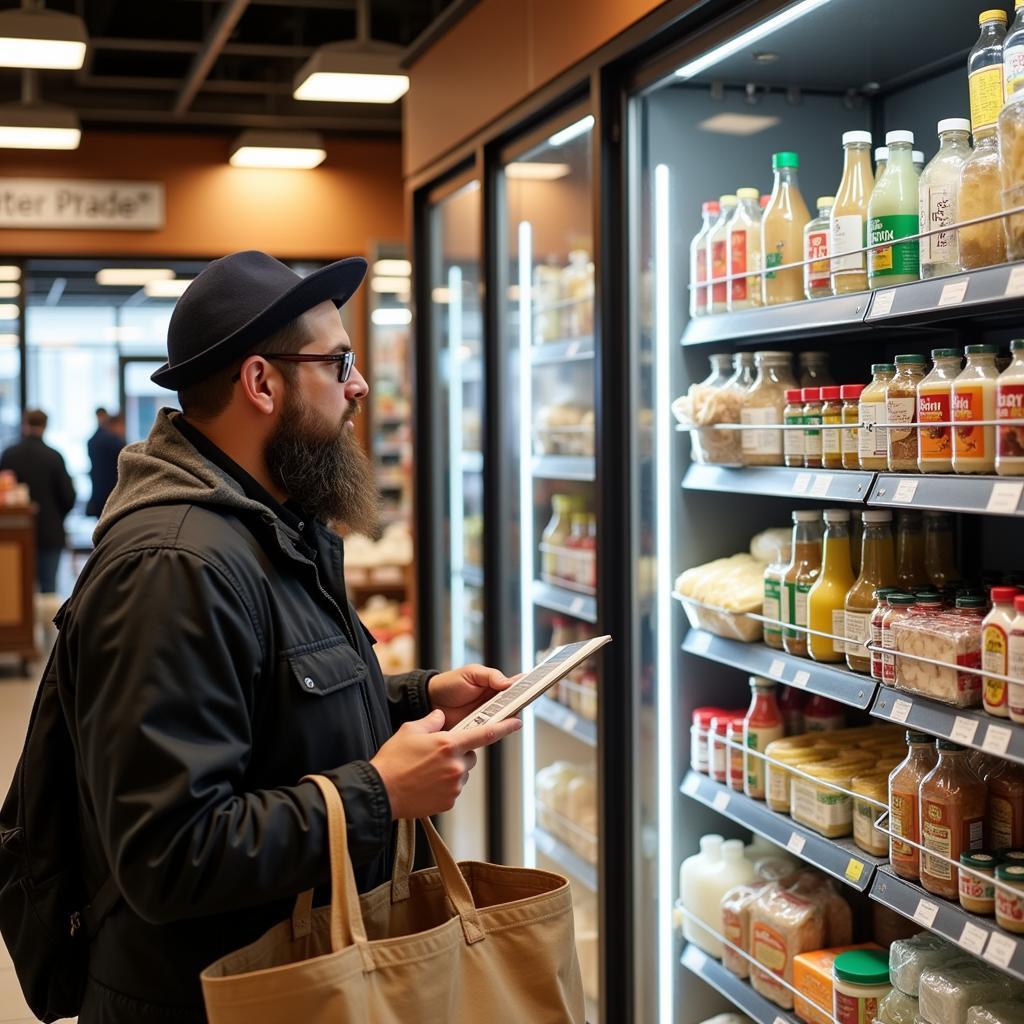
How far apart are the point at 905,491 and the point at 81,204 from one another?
8.14 meters

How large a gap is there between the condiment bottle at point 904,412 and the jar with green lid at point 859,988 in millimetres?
1019

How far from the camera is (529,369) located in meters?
4.04

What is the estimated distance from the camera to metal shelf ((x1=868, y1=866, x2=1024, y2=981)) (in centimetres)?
198

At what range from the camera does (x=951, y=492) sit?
6.85ft

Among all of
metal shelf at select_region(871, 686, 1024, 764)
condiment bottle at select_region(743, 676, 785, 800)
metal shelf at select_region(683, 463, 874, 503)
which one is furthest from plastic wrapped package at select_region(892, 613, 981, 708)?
condiment bottle at select_region(743, 676, 785, 800)

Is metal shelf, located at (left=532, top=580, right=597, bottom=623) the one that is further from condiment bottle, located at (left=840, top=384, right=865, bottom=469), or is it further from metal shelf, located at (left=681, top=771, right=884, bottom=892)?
condiment bottle, located at (left=840, top=384, right=865, bottom=469)

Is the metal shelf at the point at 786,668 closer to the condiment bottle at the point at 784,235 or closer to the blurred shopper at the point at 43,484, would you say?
the condiment bottle at the point at 784,235

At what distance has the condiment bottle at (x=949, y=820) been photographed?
7.24 ft

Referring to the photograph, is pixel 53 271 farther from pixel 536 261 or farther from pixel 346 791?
pixel 346 791

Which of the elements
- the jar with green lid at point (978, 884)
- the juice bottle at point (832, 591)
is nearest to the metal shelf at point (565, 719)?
the juice bottle at point (832, 591)

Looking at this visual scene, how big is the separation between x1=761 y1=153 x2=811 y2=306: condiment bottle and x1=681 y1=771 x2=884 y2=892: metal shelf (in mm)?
1105

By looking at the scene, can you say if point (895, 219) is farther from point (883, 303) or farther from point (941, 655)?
point (941, 655)

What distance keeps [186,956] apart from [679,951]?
1.80 metres

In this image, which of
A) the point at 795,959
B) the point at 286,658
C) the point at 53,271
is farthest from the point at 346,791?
the point at 53,271
